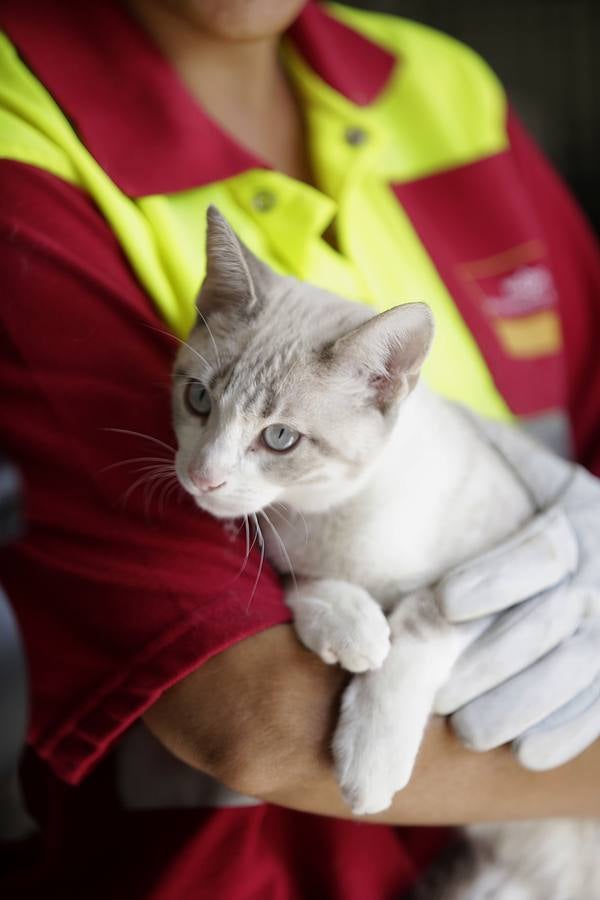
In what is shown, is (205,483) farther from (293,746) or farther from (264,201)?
(264,201)

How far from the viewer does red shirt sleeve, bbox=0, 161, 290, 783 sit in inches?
30.9

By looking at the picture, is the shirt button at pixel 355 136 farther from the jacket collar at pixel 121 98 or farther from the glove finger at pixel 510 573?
the glove finger at pixel 510 573

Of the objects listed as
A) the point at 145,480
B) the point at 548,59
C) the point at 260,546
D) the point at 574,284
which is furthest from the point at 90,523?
the point at 548,59

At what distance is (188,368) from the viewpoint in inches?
33.4

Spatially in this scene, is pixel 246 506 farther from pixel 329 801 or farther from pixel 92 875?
pixel 92 875

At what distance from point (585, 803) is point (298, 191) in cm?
69

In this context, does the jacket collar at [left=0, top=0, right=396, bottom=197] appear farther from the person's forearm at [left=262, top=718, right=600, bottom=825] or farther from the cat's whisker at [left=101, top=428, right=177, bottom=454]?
the person's forearm at [left=262, top=718, right=600, bottom=825]

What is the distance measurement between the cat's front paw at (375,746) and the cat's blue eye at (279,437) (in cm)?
22

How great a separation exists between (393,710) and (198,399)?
33 centimetres

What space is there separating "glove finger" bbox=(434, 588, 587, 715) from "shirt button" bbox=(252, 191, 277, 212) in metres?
0.50

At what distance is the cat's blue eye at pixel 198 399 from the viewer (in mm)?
834

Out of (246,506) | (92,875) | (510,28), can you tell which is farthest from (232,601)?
(510,28)

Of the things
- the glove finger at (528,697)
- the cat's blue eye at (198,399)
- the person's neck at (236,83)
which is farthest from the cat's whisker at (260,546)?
the person's neck at (236,83)

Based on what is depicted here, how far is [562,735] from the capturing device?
32.1 inches
